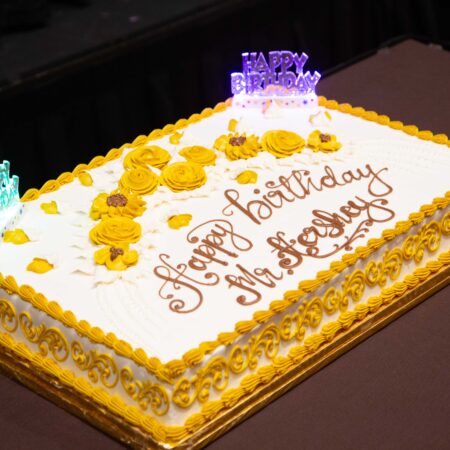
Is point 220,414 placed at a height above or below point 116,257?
below

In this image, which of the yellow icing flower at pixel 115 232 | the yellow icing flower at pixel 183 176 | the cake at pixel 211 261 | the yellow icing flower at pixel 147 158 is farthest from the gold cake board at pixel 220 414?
the yellow icing flower at pixel 147 158

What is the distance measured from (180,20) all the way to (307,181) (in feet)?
5.71

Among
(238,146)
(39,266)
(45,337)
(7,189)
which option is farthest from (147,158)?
(45,337)

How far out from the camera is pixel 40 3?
568cm

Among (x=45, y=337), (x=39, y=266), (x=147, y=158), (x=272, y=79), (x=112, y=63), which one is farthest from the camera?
(x=112, y=63)

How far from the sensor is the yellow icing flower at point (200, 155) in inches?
174

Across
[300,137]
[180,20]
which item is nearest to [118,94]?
[180,20]

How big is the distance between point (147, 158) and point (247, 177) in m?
0.41

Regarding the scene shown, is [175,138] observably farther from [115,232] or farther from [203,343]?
[203,343]

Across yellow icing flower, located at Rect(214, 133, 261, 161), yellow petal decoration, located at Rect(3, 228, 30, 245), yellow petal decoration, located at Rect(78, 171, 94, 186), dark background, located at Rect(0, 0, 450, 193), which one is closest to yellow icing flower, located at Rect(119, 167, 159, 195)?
yellow petal decoration, located at Rect(78, 171, 94, 186)

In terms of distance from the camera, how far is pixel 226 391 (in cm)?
350

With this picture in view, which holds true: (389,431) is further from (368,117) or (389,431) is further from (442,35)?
(442,35)

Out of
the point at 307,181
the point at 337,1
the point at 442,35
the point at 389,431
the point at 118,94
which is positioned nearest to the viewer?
the point at 389,431

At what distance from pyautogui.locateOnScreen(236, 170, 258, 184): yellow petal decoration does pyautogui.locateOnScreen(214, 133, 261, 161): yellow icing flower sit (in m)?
0.13
